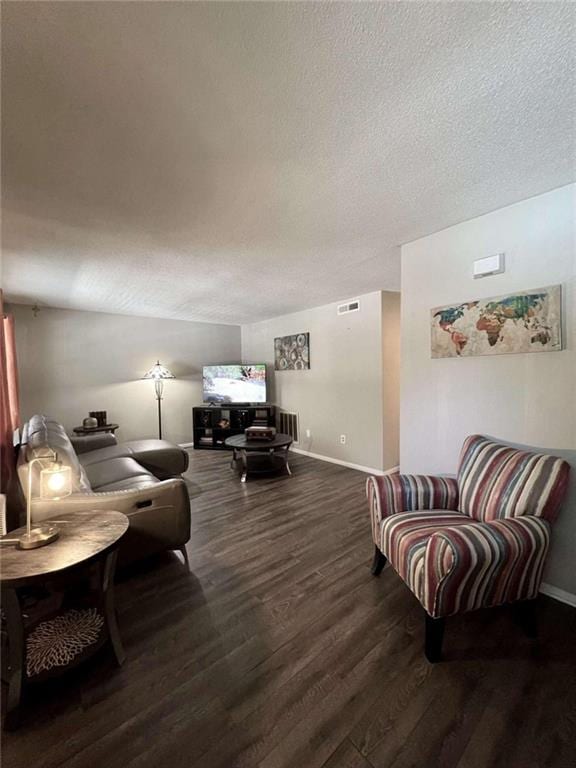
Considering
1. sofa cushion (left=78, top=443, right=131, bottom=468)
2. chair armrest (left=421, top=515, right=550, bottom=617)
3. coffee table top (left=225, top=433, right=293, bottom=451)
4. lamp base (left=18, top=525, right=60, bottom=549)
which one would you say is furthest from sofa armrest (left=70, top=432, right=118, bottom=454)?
chair armrest (left=421, top=515, right=550, bottom=617)

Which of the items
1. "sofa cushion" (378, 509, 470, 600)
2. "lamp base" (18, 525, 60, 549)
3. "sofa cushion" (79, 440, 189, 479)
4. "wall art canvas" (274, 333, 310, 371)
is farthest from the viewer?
"wall art canvas" (274, 333, 310, 371)

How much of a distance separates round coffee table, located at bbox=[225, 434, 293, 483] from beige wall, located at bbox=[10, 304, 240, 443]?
1.82 metres

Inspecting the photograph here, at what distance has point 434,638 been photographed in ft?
4.25

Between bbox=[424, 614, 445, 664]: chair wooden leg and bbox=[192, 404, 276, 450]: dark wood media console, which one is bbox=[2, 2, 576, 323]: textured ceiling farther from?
bbox=[192, 404, 276, 450]: dark wood media console

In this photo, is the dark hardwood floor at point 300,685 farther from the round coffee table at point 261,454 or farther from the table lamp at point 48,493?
the round coffee table at point 261,454

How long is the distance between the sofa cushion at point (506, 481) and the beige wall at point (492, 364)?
0.24 meters

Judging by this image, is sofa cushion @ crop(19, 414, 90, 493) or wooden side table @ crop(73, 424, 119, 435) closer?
sofa cushion @ crop(19, 414, 90, 493)

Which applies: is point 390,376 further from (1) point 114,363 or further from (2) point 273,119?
(1) point 114,363

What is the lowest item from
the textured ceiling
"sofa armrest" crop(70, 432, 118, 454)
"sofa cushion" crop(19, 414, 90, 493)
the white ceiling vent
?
"sofa armrest" crop(70, 432, 118, 454)

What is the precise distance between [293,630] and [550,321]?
87.1 inches

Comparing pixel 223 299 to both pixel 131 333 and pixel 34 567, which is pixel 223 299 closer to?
pixel 131 333

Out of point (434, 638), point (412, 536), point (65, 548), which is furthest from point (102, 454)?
point (434, 638)

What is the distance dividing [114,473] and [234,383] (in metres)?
2.75

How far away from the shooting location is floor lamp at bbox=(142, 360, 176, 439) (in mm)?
4711
